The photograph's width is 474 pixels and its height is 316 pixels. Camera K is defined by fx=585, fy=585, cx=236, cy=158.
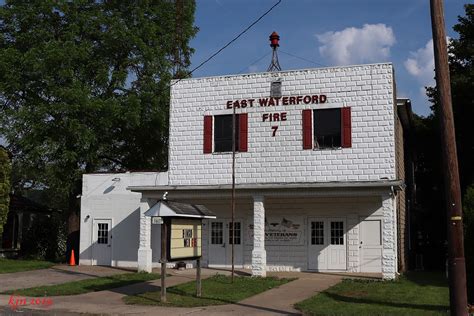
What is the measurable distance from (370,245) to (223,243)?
19.5 ft

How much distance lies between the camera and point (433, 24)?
37.4 feet

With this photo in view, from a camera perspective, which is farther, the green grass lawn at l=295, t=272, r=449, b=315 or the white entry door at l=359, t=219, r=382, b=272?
the white entry door at l=359, t=219, r=382, b=272

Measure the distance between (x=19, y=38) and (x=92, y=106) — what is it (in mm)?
5700

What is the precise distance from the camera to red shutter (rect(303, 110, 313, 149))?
2211 cm

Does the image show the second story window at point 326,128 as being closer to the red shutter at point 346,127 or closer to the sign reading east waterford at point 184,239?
the red shutter at point 346,127

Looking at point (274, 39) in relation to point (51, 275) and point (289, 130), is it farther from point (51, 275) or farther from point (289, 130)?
point (51, 275)

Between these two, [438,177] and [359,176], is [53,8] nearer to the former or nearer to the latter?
[359,176]

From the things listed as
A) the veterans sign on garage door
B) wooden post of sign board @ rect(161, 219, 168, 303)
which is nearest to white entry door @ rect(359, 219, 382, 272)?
the veterans sign on garage door

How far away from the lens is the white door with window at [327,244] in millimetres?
22594

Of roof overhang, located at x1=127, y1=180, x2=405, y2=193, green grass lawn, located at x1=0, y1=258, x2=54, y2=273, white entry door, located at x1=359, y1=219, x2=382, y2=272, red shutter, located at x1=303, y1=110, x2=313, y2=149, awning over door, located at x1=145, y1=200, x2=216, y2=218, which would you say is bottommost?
green grass lawn, located at x1=0, y1=258, x2=54, y2=273

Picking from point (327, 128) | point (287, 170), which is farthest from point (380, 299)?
point (327, 128)

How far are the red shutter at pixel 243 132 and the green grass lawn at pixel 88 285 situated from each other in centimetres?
589

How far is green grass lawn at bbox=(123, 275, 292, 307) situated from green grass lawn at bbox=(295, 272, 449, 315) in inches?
79.3

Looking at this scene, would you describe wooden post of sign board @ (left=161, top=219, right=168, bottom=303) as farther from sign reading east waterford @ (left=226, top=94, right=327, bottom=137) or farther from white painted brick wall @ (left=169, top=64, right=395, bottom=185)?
sign reading east waterford @ (left=226, top=94, right=327, bottom=137)
